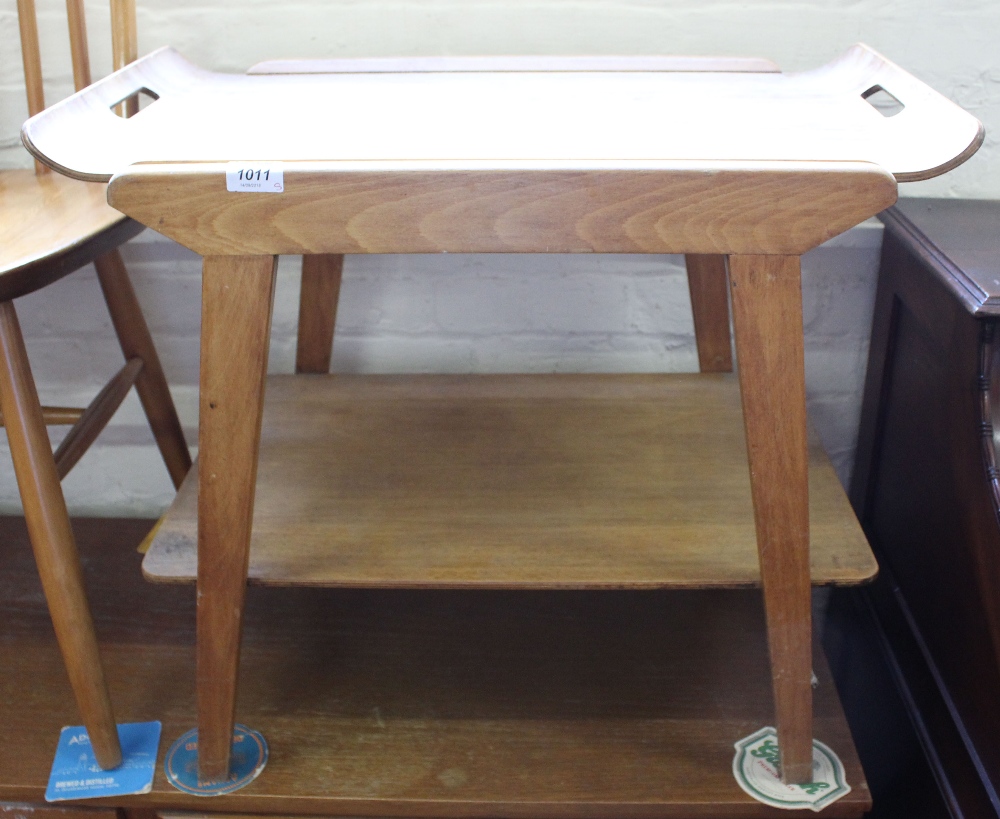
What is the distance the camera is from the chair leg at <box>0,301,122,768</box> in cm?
70

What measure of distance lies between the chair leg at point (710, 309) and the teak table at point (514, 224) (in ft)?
0.28

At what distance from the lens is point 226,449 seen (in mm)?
626

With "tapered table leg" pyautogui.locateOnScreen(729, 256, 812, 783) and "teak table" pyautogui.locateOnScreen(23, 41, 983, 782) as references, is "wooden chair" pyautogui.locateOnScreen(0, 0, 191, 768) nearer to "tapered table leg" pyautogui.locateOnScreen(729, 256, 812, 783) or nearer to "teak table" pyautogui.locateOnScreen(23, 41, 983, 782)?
"teak table" pyautogui.locateOnScreen(23, 41, 983, 782)

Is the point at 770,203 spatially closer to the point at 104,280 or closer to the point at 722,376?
the point at 722,376

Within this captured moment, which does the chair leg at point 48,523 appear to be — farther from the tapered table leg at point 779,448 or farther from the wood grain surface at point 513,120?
the tapered table leg at point 779,448

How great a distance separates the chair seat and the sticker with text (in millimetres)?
231

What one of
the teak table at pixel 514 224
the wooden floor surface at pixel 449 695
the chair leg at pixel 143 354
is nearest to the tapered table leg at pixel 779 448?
the teak table at pixel 514 224

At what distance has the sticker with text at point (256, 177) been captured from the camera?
54 cm

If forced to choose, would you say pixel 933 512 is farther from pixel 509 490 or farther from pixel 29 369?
pixel 29 369

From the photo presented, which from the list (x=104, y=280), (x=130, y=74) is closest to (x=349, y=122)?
(x=130, y=74)

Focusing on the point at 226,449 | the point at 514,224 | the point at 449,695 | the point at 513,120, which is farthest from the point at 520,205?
the point at 449,695

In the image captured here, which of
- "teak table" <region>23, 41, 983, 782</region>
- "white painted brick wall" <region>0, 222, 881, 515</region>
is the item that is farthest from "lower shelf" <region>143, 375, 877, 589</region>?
"white painted brick wall" <region>0, 222, 881, 515</region>

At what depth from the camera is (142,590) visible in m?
1.04

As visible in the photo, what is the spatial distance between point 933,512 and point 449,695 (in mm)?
490
